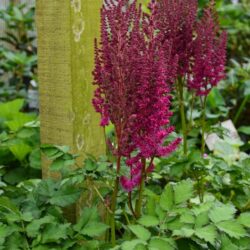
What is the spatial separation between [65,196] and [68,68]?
1.46ft

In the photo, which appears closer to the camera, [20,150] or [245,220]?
[245,220]

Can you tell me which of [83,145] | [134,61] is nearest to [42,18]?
[83,145]

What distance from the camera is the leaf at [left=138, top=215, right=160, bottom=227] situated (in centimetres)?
166

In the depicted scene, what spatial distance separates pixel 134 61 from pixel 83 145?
0.58m

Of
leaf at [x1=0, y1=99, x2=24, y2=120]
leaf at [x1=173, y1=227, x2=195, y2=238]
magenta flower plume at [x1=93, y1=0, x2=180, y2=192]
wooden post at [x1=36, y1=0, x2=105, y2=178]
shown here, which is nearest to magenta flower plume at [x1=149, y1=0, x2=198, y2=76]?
wooden post at [x1=36, y1=0, x2=105, y2=178]

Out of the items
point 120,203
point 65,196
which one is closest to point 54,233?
point 65,196

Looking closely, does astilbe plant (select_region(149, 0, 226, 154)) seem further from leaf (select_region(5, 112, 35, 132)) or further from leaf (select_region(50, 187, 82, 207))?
leaf (select_region(5, 112, 35, 132))

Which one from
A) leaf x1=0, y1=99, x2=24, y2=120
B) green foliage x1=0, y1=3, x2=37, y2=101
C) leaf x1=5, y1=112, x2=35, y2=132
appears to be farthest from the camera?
green foliage x1=0, y1=3, x2=37, y2=101

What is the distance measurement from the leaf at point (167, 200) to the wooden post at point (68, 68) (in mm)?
513

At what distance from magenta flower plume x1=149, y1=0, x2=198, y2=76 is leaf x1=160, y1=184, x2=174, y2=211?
664 mm

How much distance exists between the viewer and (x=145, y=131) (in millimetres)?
1711

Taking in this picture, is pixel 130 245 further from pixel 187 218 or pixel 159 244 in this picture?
pixel 187 218

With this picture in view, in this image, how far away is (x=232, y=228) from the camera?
166 centimetres

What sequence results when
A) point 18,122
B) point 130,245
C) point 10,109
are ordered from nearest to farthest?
point 130,245 < point 18,122 < point 10,109
